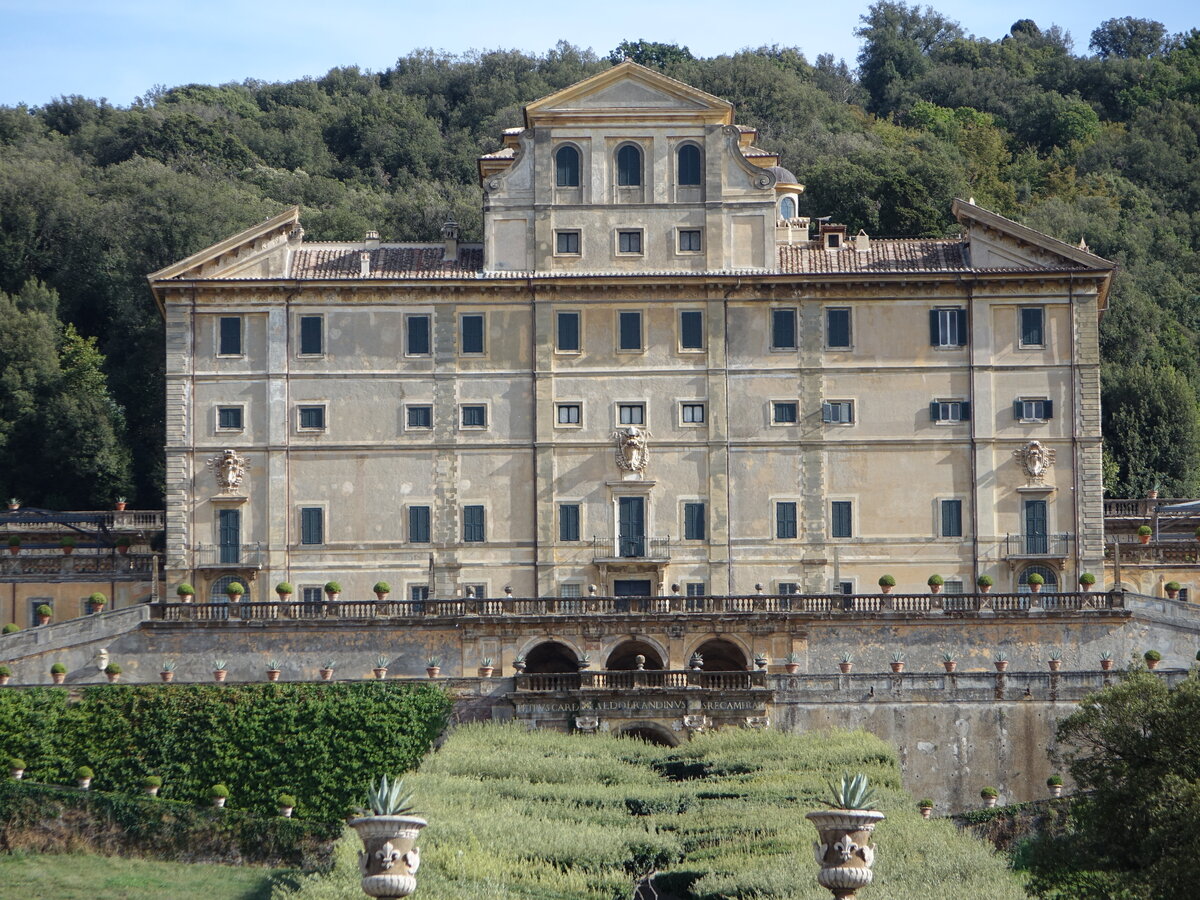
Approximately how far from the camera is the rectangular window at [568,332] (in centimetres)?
6700

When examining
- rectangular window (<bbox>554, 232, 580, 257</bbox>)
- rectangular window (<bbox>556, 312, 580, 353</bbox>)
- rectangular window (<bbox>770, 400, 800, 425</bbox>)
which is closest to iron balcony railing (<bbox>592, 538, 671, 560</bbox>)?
rectangular window (<bbox>770, 400, 800, 425</bbox>)

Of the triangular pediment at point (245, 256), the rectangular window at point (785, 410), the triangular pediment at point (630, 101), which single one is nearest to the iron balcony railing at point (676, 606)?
the rectangular window at point (785, 410)

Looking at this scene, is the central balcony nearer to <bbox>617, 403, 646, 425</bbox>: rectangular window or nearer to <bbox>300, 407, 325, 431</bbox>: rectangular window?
<bbox>617, 403, 646, 425</bbox>: rectangular window

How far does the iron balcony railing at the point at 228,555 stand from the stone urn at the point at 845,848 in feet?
118

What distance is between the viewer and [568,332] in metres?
67.0

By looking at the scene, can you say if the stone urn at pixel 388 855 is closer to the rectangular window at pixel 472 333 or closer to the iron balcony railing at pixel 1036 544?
the rectangular window at pixel 472 333

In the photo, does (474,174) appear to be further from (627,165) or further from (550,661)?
(550,661)

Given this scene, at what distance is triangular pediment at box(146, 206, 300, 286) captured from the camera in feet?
219

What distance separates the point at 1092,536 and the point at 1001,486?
2717 millimetres

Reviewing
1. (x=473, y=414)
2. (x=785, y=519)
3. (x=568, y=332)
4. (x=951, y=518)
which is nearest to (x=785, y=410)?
(x=785, y=519)

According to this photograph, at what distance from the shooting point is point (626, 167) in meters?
67.1

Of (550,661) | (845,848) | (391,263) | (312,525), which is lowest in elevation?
(845,848)

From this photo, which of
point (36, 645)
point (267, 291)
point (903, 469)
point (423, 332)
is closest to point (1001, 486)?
point (903, 469)

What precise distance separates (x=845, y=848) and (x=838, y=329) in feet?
120
